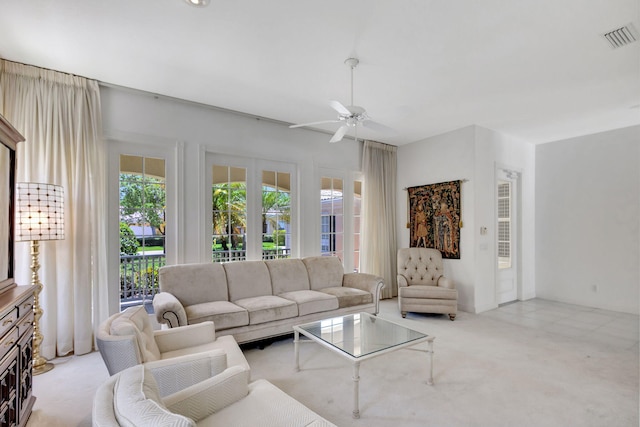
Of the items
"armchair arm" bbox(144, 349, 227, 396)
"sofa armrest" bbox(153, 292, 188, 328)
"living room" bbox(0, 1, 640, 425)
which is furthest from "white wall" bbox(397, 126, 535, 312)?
"armchair arm" bbox(144, 349, 227, 396)

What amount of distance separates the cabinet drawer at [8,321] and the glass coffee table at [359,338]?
190 cm

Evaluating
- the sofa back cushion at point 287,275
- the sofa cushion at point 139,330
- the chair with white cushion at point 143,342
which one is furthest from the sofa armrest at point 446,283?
the sofa cushion at point 139,330

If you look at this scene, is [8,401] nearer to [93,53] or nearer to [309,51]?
[93,53]

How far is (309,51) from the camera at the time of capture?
9.06ft

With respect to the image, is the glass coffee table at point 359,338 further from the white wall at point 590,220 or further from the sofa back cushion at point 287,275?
the white wall at point 590,220

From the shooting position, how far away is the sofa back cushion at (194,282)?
340 cm

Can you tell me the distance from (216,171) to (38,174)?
1.78m

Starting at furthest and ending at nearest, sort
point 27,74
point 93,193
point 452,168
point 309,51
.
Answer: point 452,168
point 93,193
point 27,74
point 309,51

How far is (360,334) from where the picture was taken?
2764 mm

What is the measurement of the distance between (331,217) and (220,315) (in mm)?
2673

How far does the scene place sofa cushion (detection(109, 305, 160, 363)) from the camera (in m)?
1.74

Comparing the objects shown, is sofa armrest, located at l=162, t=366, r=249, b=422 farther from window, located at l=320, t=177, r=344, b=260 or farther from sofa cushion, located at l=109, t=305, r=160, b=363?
window, located at l=320, t=177, r=344, b=260

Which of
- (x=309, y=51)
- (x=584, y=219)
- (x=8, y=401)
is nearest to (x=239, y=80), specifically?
(x=309, y=51)

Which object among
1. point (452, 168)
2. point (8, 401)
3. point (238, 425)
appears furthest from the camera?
point (452, 168)
